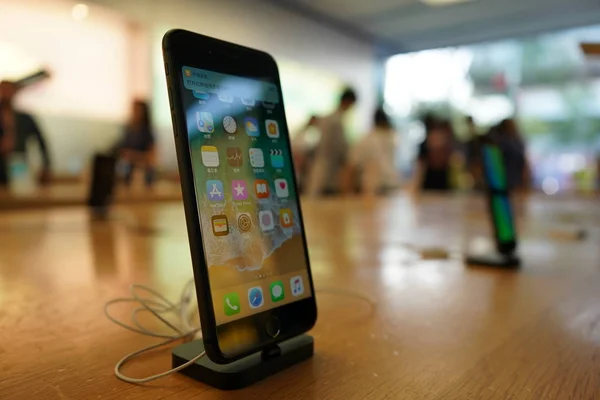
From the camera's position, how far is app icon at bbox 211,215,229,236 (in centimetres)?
31

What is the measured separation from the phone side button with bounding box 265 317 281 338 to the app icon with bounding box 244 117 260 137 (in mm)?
133

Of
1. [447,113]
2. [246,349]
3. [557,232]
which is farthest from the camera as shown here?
[447,113]

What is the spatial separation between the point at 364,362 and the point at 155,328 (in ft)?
0.61

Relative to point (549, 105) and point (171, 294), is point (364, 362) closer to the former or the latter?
point (171, 294)

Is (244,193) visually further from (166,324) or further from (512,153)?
(512,153)

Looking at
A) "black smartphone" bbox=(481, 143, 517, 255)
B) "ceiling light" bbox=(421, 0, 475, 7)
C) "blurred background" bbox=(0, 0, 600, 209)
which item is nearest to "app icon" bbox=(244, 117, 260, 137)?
"black smartphone" bbox=(481, 143, 517, 255)

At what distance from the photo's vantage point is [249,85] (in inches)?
14.4

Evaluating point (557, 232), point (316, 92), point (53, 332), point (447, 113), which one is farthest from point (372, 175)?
point (447, 113)

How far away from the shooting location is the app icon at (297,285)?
364 mm

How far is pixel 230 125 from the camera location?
0.34 meters

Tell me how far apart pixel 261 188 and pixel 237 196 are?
3 cm

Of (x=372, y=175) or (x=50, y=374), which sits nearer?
(x=50, y=374)

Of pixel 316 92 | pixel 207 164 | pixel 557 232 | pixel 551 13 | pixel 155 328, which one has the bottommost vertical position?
pixel 557 232

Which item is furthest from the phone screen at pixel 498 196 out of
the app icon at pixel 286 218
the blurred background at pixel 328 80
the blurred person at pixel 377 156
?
the blurred person at pixel 377 156
